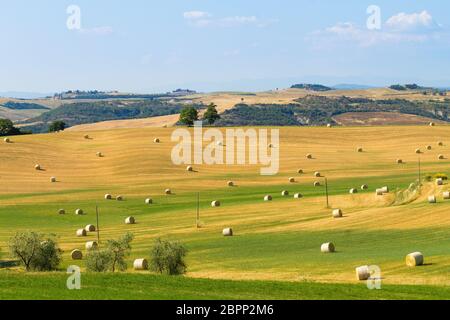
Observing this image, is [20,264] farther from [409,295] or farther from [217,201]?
[217,201]

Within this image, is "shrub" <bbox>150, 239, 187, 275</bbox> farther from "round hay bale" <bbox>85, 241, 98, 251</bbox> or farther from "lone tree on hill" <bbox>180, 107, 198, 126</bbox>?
"lone tree on hill" <bbox>180, 107, 198, 126</bbox>

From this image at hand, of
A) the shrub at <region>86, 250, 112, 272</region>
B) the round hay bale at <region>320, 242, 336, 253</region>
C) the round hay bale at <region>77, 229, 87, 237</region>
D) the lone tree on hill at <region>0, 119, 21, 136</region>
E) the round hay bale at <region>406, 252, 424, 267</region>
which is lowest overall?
the round hay bale at <region>77, 229, 87, 237</region>

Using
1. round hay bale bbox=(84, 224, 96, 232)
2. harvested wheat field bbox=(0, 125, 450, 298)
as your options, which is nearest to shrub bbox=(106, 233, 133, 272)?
harvested wheat field bbox=(0, 125, 450, 298)

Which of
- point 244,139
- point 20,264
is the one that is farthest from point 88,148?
point 20,264

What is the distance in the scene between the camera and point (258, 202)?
3076 inches

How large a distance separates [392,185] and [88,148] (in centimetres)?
5030

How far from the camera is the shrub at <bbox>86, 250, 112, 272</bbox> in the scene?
45.7m

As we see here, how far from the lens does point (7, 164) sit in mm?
104188

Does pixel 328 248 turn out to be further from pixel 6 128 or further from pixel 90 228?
pixel 6 128

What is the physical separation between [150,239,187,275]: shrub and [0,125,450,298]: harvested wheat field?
107 centimetres

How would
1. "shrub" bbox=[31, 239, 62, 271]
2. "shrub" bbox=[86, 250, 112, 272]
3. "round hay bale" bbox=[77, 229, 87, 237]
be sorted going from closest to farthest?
"shrub" bbox=[86, 250, 112, 272], "shrub" bbox=[31, 239, 62, 271], "round hay bale" bbox=[77, 229, 87, 237]

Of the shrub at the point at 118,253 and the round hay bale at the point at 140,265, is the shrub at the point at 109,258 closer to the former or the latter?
the shrub at the point at 118,253
